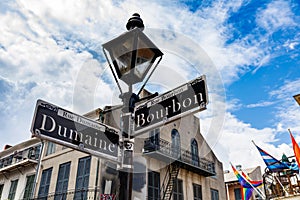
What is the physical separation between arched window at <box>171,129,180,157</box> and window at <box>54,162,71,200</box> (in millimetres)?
6166

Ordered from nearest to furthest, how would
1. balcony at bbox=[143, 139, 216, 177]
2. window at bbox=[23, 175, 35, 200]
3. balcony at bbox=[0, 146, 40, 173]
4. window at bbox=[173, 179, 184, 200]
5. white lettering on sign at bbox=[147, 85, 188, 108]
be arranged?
white lettering on sign at bbox=[147, 85, 188, 108]
balcony at bbox=[143, 139, 216, 177]
window at bbox=[173, 179, 184, 200]
window at bbox=[23, 175, 35, 200]
balcony at bbox=[0, 146, 40, 173]

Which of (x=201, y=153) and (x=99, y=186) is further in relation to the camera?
(x=201, y=153)

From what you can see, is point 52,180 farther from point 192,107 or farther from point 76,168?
point 192,107

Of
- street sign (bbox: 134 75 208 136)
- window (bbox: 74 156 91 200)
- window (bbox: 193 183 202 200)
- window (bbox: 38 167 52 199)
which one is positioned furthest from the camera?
window (bbox: 193 183 202 200)

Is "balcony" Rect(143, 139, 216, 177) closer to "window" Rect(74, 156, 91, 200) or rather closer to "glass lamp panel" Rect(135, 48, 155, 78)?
"window" Rect(74, 156, 91, 200)

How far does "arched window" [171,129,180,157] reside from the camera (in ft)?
57.4

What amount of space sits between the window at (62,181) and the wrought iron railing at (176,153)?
4.55 metres

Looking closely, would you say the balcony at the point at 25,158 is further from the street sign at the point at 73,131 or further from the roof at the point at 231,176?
the roof at the point at 231,176

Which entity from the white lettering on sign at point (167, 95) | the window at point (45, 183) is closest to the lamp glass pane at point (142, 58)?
the white lettering on sign at point (167, 95)

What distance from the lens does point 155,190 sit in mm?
15227

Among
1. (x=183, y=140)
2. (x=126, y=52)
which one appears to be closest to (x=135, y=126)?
(x=126, y=52)

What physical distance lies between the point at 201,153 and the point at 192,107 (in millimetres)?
18248

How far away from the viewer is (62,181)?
15.7 m

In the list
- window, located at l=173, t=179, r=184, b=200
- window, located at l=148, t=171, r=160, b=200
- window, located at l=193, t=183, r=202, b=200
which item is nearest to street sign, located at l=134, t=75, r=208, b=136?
window, located at l=148, t=171, r=160, b=200
